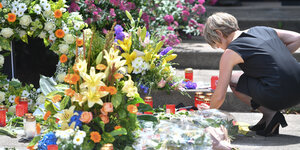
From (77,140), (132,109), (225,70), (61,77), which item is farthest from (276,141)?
(61,77)

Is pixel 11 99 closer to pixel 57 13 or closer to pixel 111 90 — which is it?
pixel 57 13

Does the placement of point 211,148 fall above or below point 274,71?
below

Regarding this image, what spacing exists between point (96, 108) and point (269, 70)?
1.39m

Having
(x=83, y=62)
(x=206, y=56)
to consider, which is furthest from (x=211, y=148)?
(x=206, y=56)

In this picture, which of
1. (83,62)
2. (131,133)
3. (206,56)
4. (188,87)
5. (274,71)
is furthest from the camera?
(206,56)

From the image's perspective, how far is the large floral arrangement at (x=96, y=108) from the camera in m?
3.04

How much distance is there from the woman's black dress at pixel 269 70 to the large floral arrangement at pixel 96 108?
1.06 meters

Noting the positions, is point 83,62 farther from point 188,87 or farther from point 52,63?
point 52,63

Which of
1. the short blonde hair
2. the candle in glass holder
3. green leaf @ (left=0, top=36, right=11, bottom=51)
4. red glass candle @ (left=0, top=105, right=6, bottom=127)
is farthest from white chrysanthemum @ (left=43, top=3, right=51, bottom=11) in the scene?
the short blonde hair

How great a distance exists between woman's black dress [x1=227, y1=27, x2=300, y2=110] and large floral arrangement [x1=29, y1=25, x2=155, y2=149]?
3.47 feet

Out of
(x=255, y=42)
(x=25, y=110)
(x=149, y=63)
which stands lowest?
(x=25, y=110)

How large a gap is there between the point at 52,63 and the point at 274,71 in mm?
2851

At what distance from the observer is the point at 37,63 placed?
5.84 metres

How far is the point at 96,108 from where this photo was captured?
3.20 metres
